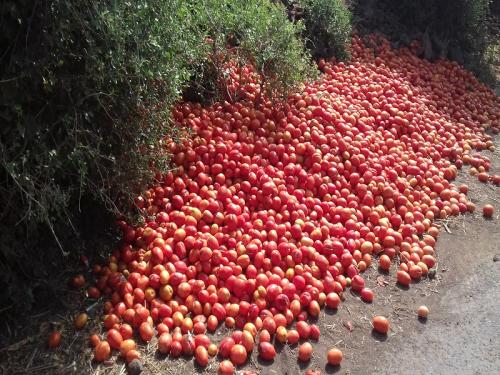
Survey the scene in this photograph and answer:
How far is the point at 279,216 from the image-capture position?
4.35 metres

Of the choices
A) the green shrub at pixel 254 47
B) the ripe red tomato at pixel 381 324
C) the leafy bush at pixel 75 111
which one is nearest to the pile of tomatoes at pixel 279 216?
the ripe red tomato at pixel 381 324

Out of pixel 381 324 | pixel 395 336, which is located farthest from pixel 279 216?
pixel 395 336

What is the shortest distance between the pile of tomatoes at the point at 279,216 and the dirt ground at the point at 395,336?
0.09 metres

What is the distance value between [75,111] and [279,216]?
1904mm

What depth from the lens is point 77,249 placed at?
11.9 feet

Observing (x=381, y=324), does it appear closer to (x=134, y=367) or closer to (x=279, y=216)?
(x=279, y=216)

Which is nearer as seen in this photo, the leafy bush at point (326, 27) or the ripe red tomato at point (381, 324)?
the ripe red tomato at point (381, 324)

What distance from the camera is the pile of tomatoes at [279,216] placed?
11.9ft

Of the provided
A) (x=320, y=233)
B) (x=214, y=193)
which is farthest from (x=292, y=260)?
(x=214, y=193)

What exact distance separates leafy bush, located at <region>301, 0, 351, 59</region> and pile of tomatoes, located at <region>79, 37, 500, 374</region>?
0.63 meters

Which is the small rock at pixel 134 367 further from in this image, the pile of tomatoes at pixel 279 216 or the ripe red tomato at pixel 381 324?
the ripe red tomato at pixel 381 324

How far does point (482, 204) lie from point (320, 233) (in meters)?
2.05

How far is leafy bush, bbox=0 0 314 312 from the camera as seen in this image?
2787 mm

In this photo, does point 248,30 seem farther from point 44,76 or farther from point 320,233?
point 44,76
